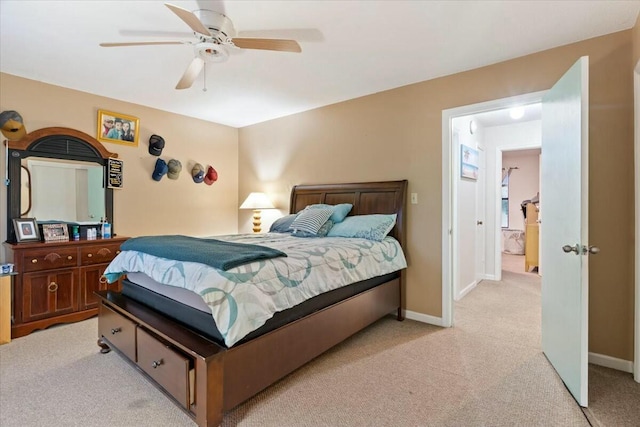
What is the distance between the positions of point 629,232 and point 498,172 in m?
2.91

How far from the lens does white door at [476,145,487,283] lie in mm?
4780

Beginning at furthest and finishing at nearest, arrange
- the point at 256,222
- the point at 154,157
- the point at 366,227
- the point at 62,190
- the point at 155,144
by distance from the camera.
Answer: the point at 256,222
the point at 154,157
the point at 155,144
the point at 62,190
the point at 366,227

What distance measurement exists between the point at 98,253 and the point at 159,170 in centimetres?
129

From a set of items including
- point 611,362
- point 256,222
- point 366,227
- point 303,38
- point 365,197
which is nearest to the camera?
point 611,362

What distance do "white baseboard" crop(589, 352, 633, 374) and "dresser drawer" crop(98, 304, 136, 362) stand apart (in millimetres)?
3347

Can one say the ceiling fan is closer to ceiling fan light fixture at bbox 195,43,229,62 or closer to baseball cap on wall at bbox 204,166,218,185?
ceiling fan light fixture at bbox 195,43,229,62

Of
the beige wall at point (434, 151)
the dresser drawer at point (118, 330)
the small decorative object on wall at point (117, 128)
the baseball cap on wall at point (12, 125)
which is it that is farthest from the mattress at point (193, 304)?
the small decorative object on wall at point (117, 128)

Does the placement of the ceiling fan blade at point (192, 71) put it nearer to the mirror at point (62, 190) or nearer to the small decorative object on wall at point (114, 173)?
the small decorative object on wall at point (114, 173)

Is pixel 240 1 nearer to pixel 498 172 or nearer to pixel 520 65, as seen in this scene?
pixel 520 65

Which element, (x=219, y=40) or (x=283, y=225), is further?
(x=283, y=225)

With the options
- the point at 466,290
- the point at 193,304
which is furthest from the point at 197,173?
the point at 466,290

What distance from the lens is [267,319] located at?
1728 mm

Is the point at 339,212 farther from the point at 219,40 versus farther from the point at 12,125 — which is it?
the point at 12,125

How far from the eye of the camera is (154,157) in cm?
417
